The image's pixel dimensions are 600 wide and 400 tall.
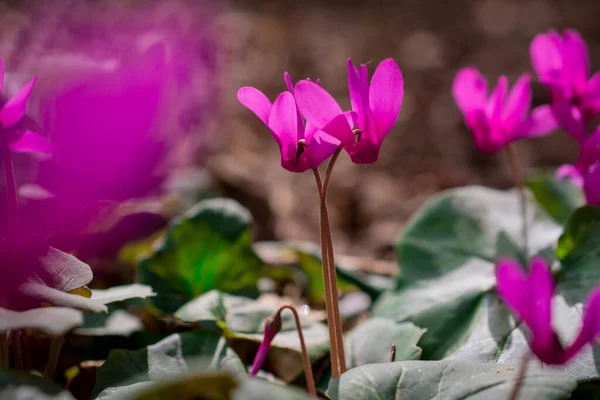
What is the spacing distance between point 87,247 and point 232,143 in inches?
54.2

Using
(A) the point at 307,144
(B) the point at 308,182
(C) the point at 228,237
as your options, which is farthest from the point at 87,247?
(B) the point at 308,182

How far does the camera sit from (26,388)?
0.54 m

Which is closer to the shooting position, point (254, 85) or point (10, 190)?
point (10, 190)

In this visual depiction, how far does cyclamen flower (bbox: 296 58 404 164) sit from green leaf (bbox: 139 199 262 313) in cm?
45

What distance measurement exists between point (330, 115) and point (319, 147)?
0.05m

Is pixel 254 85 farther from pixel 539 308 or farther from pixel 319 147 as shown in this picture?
pixel 539 308

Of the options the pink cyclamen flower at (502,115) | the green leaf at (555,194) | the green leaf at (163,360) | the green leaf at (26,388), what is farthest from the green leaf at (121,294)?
the green leaf at (555,194)

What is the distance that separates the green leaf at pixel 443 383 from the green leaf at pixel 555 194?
82 centimetres

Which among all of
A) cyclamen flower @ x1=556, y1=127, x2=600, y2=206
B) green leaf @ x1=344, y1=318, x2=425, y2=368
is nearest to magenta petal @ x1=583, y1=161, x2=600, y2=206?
cyclamen flower @ x1=556, y1=127, x2=600, y2=206

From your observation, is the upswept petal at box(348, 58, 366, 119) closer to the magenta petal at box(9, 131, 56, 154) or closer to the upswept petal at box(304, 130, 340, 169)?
the upswept petal at box(304, 130, 340, 169)

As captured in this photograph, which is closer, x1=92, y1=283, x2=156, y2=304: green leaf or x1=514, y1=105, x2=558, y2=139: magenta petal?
x1=92, y1=283, x2=156, y2=304: green leaf

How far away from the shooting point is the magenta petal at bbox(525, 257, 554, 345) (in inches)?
19.8

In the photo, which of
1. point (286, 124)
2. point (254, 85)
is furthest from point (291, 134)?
point (254, 85)

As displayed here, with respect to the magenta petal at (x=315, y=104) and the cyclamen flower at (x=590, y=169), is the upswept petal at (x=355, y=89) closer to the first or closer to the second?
the magenta petal at (x=315, y=104)
